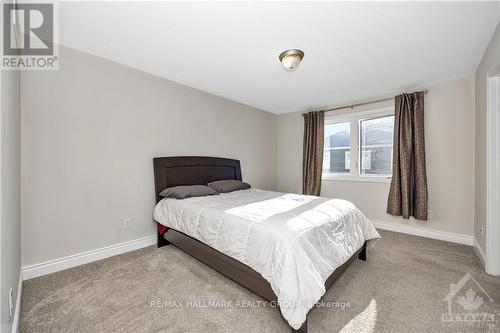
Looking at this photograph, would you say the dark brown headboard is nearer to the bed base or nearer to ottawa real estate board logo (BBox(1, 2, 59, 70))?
the bed base

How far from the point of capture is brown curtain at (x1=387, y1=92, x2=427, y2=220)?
299 centimetres

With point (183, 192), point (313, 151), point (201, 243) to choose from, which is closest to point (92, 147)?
point (183, 192)

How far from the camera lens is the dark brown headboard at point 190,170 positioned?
2.79 m

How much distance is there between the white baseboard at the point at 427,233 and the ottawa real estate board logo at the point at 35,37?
186 inches

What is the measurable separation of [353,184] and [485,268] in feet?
6.18

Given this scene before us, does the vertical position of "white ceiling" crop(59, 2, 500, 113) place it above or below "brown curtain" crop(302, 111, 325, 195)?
above

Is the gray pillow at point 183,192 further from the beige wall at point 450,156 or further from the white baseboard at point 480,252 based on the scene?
the white baseboard at point 480,252

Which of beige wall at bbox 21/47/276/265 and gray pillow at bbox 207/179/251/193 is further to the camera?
gray pillow at bbox 207/179/251/193

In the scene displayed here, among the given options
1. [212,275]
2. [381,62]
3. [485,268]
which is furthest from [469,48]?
[212,275]

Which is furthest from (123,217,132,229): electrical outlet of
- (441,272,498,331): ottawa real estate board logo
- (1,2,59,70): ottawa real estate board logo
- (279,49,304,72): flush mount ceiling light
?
(441,272,498,331): ottawa real estate board logo

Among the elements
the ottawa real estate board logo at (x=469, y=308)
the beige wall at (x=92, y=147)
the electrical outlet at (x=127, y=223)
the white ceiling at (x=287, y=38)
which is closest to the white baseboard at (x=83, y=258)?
the beige wall at (x=92, y=147)

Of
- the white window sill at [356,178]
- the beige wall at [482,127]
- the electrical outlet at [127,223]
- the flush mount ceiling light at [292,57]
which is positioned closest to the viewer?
the beige wall at [482,127]

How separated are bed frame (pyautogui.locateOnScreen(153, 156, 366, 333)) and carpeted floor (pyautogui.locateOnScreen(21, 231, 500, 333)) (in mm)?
140

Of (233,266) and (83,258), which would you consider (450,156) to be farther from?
(83,258)
